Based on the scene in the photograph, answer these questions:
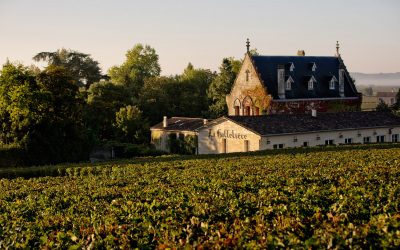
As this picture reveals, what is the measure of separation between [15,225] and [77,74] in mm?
83773

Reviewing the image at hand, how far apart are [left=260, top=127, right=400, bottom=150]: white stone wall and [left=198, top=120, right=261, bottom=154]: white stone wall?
146cm

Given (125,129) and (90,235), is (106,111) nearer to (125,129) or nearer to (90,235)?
(125,129)

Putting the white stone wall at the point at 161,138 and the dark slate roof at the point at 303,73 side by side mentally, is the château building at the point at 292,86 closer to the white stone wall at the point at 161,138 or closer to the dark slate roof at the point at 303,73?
the dark slate roof at the point at 303,73

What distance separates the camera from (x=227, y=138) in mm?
50625

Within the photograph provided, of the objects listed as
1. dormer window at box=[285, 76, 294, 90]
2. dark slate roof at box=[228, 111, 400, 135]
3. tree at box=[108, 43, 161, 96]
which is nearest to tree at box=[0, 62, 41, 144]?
dark slate roof at box=[228, 111, 400, 135]

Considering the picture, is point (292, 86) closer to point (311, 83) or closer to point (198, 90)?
point (311, 83)

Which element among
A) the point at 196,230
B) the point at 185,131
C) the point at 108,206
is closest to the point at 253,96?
the point at 185,131

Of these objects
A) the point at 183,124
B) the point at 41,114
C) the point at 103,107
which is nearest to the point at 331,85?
the point at 183,124

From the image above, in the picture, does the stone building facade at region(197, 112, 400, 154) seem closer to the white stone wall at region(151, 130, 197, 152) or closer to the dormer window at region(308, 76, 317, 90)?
the white stone wall at region(151, 130, 197, 152)

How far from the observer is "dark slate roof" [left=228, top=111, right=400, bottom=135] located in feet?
155

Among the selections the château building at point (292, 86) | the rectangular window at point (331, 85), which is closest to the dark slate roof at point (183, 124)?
the château building at point (292, 86)

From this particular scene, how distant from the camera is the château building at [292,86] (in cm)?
6056

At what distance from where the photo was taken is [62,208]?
17.3 meters

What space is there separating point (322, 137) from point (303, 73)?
1696 centimetres
